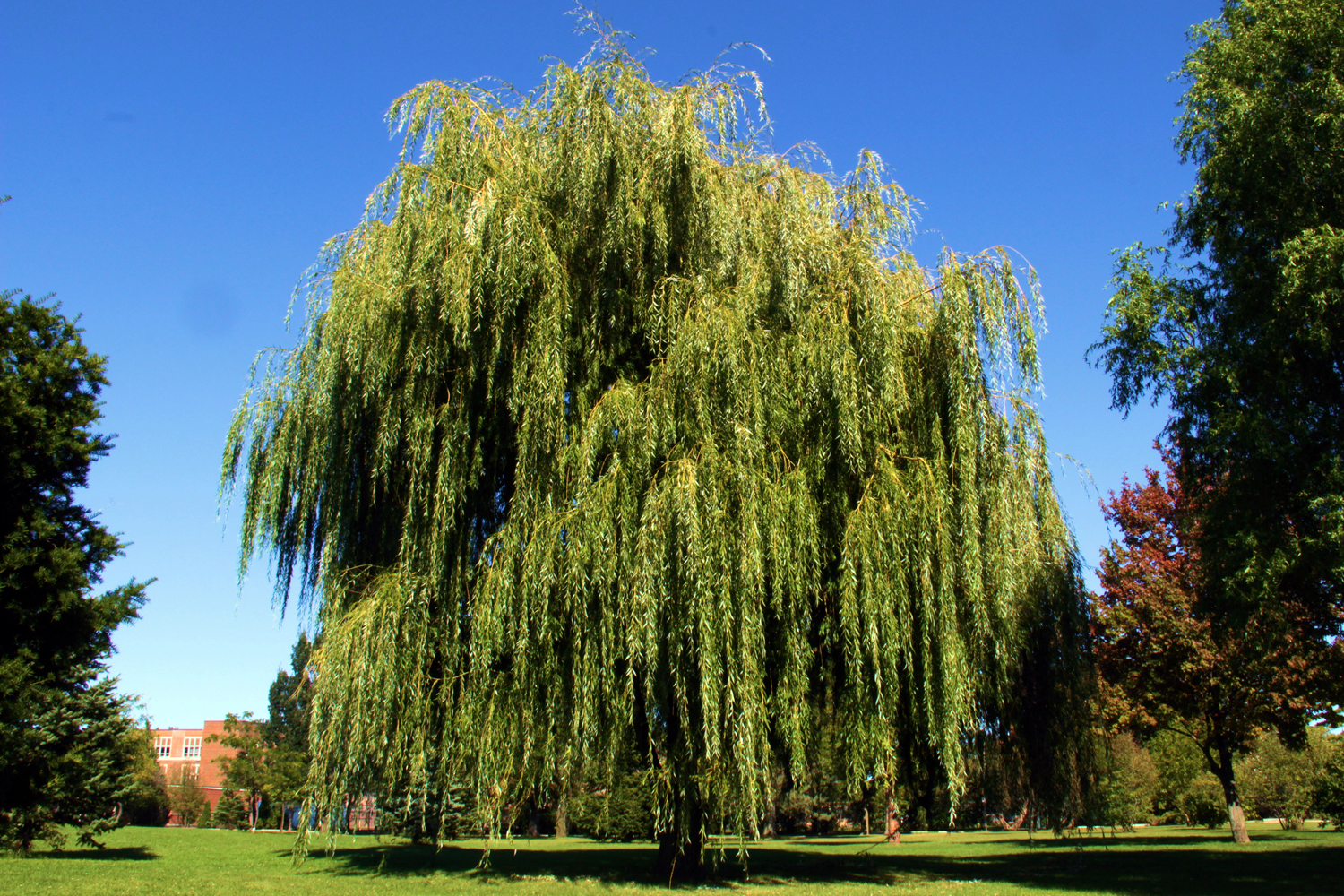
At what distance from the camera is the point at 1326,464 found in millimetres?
10781

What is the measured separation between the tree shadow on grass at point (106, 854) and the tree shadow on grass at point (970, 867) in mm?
3797

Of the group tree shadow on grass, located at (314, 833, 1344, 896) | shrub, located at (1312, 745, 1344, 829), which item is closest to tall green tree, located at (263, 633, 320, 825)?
tree shadow on grass, located at (314, 833, 1344, 896)

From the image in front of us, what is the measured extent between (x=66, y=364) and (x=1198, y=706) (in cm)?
2500

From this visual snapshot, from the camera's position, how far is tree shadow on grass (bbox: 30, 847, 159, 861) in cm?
1535

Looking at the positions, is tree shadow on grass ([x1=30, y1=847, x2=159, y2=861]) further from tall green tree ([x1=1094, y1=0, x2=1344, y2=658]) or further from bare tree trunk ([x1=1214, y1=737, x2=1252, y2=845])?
bare tree trunk ([x1=1214, y1=737, x2=1252, y2=845])

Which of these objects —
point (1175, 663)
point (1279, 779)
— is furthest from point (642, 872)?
point (1279, 779)

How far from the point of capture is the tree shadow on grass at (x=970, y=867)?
439 inches

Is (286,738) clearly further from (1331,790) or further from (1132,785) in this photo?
(1331,790)

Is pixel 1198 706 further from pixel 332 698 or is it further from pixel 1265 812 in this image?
pixel 1265 812

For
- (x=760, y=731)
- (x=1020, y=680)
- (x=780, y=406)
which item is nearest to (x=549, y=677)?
(x=760, y=731)

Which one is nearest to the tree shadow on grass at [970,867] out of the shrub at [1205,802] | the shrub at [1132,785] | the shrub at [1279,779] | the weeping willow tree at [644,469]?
the weeping willow tree at [644,469]

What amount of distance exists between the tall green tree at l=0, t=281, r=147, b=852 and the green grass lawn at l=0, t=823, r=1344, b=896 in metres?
1.14

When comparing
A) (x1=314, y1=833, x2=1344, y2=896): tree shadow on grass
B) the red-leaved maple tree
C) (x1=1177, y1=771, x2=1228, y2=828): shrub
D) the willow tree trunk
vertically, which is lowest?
(x1=1177, y1=771, x2=1228, y2=828): shrub

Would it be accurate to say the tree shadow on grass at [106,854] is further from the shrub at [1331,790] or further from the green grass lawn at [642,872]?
the shrub at [1331,790]
